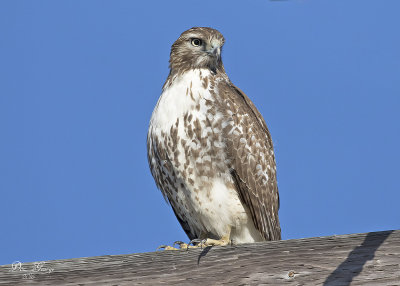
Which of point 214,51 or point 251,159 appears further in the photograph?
point 214,51

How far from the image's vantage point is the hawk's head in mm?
4926

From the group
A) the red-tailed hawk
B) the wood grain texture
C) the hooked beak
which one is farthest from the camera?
the hooked beak

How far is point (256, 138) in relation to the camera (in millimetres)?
4762

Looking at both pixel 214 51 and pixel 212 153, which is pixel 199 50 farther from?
pixel 212 153

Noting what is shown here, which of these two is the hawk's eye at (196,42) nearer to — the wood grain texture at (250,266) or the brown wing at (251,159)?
the brown wing at (251,159)

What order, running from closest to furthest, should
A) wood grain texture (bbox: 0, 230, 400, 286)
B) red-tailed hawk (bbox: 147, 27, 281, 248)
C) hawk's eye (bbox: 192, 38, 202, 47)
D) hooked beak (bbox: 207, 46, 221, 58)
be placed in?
wood grain texture (bbox: 0, 230, 400, 286) < red-tailed hawk (bbox: 147, 27, 281, 248) < hooked beak (bbox: 207, 46, 221, 58) < hawk's eye (bbox: 192, 38, 202, 47)

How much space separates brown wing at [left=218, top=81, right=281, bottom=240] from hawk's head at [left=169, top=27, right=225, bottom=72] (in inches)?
9.6

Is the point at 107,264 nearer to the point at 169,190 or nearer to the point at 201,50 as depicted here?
the point at 169,190

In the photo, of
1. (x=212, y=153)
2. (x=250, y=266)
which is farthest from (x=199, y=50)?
(x=250, y=266)

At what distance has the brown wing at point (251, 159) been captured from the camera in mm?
4543

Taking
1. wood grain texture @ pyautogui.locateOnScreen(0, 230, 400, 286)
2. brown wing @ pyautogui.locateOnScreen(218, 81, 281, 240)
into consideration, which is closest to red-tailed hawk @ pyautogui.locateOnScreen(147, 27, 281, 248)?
brown wing @ pyautogui.locateOnScreen(218, 81, 281, 240)

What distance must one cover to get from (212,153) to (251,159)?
37 centimetres

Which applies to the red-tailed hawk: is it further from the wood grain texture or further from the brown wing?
the wood grain texture

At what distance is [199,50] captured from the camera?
5012mm
